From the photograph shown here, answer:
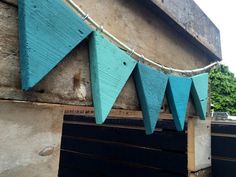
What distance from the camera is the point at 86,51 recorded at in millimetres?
1388

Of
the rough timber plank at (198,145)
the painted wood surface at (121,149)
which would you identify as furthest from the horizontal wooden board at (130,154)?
the rough timber plank at (198,145)

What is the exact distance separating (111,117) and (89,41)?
7.69ft

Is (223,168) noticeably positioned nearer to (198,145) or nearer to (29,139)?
(198,145)

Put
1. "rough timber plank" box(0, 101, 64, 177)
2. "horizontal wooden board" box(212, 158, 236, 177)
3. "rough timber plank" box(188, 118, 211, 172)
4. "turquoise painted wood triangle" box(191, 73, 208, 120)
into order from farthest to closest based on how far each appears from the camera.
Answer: "horizontal wooden board" box(212, 158, 236, 177) → "rough timber plank" box(188, 118, 211, 172) → "turquoise painted wood triangle" box(191, 73, 208, 120) → "rough timber plank" box(0, 101, 64, 177)

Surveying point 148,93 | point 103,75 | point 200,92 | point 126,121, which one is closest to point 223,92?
point 126,121

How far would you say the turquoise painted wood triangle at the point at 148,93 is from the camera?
5.58 ft

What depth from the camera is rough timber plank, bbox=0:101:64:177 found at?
1.04m

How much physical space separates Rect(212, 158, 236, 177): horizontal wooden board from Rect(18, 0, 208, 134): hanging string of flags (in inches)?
45.1

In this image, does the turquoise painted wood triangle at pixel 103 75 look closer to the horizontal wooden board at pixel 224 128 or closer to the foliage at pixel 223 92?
the horizontal wooden board at pixel 224 128

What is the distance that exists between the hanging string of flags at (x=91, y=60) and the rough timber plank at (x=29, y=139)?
143 mm

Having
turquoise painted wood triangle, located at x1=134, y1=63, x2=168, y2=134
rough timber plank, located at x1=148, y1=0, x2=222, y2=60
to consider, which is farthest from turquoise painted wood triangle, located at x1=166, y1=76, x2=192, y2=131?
rough timber plank, located at x1=148, y1=0, x2=222, y2=60

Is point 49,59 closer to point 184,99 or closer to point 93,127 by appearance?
point 184,99

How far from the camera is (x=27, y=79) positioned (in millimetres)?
1029

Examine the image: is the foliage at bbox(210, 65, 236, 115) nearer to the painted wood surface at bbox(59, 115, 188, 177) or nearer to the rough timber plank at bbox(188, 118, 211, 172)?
the painted wood surface at bbox(59, 115, 188, 177)
